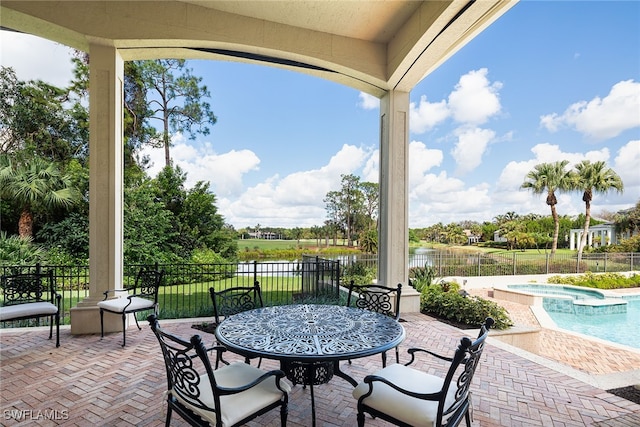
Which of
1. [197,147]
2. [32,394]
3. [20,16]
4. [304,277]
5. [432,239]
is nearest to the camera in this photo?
[32,394]

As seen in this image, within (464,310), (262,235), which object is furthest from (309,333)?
(262,235)

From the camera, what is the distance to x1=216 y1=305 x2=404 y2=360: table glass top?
1825mm

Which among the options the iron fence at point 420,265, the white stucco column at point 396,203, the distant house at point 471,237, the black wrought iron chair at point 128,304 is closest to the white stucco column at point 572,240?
the iron fence at point 420,265

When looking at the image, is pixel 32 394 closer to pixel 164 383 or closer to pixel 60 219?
pixel 164 383

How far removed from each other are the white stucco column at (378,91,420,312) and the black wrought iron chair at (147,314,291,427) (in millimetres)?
3604

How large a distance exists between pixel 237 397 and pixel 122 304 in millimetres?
2917

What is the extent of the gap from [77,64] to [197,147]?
173 inches

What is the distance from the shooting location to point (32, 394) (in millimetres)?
2549

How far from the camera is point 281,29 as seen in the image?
4.45 metres

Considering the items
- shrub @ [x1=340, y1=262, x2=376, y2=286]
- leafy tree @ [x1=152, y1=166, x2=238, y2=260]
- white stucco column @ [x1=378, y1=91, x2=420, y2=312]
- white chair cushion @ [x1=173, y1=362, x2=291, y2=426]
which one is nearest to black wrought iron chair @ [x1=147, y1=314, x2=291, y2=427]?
white chair cushion @ [x1=173, y1=362, x2=291, y2=426]

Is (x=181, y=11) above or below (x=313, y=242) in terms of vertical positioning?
above

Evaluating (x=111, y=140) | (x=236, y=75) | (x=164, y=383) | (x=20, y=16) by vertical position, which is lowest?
(x=164, y=383)

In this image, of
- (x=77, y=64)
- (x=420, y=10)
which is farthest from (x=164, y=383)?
(x=77, y=64)

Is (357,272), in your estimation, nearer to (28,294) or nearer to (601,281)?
(28,294)
